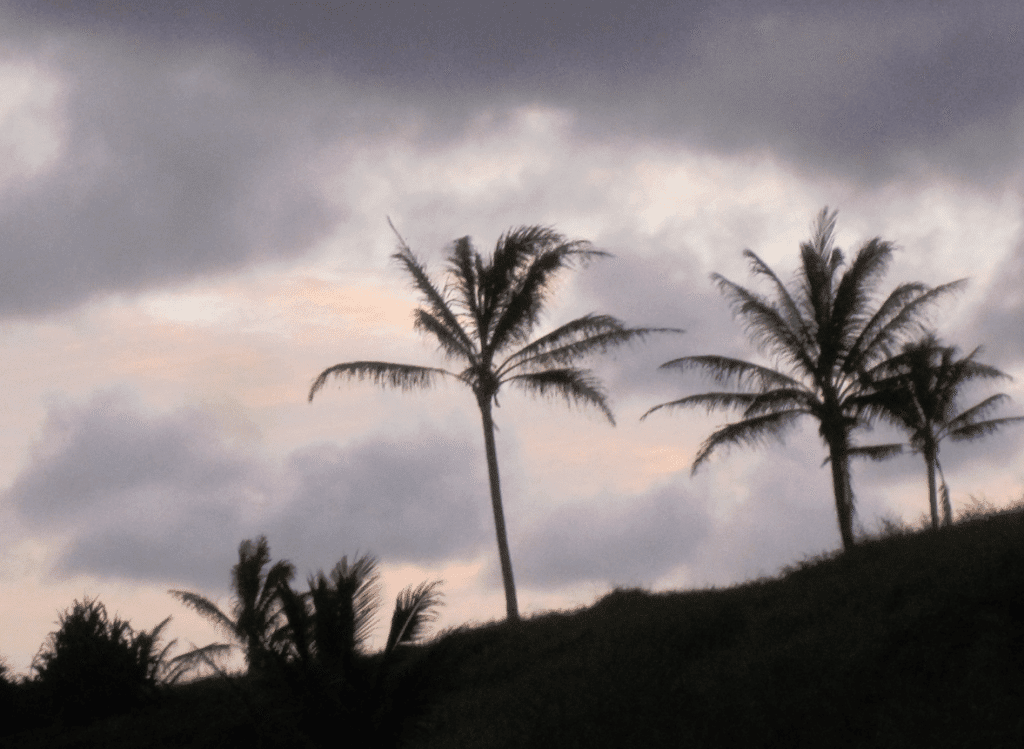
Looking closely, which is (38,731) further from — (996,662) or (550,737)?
(996,662)

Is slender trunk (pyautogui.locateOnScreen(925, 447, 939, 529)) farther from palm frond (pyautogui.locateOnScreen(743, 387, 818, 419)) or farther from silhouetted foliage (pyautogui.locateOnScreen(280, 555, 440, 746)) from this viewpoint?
silhouetted foliage (pyautogui.locateOnScreen(280, 555, 440, 746))

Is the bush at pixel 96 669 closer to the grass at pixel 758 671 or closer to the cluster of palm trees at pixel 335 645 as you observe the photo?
the grass at pixel 758 671

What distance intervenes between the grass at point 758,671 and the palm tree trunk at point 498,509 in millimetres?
825

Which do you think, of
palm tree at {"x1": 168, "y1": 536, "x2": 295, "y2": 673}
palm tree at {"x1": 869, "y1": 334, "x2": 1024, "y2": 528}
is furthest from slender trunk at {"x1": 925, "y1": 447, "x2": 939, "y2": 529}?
palm tree at {"x1": 168, "y1": 536, "x2": 295, "y2": 673}

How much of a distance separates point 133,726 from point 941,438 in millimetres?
26579

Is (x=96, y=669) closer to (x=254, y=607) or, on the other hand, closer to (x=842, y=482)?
(x=254, y=607)

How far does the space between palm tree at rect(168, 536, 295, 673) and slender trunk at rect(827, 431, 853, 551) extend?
13.0 m

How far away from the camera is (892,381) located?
24.4 metres

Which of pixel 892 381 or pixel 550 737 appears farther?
pixel 892 381

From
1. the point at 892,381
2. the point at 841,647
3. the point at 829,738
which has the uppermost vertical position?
the point at 892,381

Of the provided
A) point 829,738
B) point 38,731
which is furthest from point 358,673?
point 38,731

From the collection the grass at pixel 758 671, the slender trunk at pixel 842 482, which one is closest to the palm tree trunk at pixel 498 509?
the grass at pixel 758 671

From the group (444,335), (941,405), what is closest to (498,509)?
(444,335)

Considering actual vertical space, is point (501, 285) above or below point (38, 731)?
above
